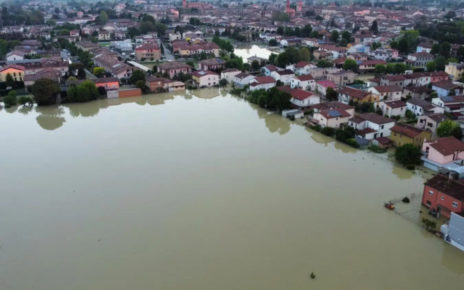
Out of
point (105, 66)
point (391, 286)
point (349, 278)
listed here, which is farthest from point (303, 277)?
point (105, 66)

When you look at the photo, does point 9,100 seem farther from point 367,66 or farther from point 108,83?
point 367,66

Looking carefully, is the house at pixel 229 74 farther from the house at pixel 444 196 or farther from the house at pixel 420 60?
the house at pixel 444 196

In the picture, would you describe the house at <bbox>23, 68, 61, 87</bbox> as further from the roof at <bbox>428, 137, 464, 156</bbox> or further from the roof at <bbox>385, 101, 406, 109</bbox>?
the roof at <bbox>428, 137, 464, 156</bbox>

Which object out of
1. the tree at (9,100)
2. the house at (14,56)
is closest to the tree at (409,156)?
the tree at (9,100)

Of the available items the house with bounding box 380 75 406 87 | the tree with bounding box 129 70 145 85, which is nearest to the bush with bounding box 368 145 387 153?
the house with bounding box 380 75 406 87

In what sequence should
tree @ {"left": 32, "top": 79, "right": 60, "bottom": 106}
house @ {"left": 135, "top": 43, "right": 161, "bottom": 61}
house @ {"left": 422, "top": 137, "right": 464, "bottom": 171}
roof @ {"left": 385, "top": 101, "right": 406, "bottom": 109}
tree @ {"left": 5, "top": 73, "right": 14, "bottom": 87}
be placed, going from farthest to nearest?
house @ {"left": 135, "top": 43, "right": 161, "bottom": 61} → tree @ {"left": 5, "top": 73, "right": 14, "bottom": 87} → tree @ {"left": 32, "top": 79, "right": 60, "bottom": 106} → roof @ {"left": 385, "top": 101, "right": 406, "bottom": 109} → house @ {"left": 422, "top": 137, "right": 464, "bottom": 171}
